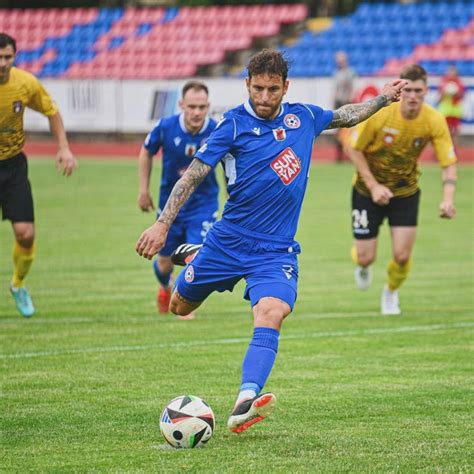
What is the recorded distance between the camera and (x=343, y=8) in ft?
149

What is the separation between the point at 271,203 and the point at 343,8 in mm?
39809

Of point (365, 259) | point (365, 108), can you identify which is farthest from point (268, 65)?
point (365, 259)

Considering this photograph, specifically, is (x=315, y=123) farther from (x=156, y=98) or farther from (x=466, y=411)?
(x=156, y=98)

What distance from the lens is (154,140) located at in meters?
11.1

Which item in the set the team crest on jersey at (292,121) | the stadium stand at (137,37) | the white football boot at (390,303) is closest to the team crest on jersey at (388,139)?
the white football boot at (390,303)

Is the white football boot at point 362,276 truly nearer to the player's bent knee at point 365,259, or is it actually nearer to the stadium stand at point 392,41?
the player's bent knee at point 365,259

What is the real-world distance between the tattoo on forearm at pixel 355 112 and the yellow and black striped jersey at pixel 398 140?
11.1ft

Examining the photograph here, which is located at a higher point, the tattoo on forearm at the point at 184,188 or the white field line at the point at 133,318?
the tattoo on forearm at the point at 184,188

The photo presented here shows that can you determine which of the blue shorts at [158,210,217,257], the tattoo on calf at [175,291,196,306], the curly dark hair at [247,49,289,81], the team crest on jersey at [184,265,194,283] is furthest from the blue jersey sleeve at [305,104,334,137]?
the blue shorts at [158,210,217,257]

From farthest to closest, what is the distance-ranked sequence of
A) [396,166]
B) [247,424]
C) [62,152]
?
[396,166]
[62,152]
[247,424]

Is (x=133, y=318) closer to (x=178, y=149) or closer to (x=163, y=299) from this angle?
(x=163, y=299)

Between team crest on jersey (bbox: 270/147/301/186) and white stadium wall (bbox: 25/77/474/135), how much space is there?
77.9ft

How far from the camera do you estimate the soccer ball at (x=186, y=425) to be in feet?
20.3

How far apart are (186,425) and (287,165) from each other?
166cm
